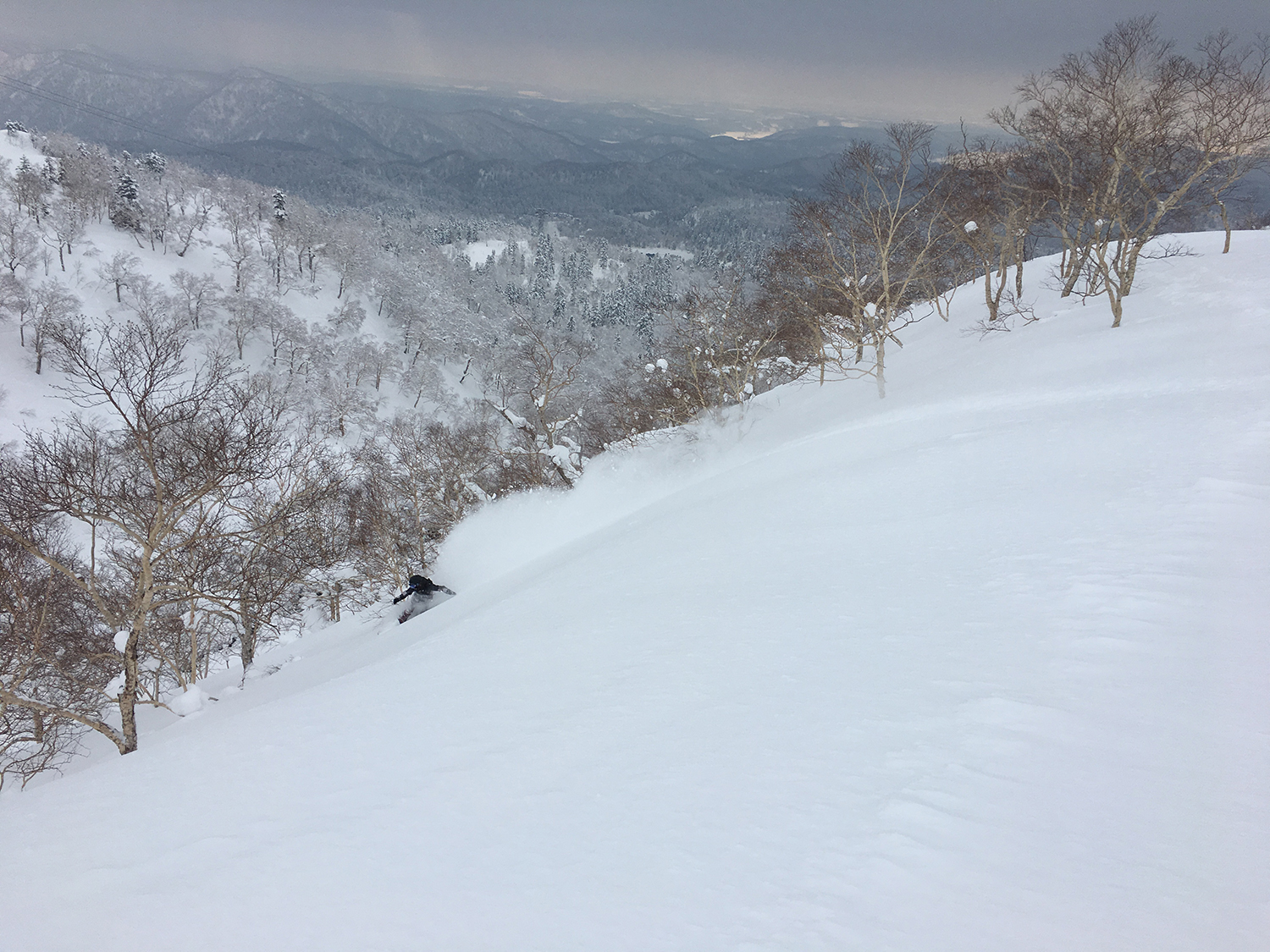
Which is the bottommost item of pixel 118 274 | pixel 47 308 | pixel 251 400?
pixel 251 400

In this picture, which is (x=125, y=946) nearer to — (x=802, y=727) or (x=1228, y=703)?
(x=802, y=727)

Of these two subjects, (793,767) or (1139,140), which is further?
(1139,140)

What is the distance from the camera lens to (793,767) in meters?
3.43

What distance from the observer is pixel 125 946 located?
2.85 m

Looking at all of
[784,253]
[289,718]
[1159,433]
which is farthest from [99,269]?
[1159,433]

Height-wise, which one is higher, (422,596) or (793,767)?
(793,767)

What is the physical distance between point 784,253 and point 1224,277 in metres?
13.4

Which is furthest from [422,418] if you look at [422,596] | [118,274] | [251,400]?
[422,596]

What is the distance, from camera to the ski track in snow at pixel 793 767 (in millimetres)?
2547

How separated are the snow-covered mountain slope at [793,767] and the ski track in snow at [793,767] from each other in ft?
0.07

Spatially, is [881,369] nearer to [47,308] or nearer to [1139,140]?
[1139,140]

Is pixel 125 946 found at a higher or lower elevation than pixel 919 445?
lower

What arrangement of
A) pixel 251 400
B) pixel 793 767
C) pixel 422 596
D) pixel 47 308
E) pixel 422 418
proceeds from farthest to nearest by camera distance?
pixel 422 418 → pixel 47 308 → pixel 251 400 → pixel 422 596 → pixel 793 767

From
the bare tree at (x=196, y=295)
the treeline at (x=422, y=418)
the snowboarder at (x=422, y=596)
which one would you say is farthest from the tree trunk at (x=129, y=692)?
the bare tree at (x=196, y=295)
